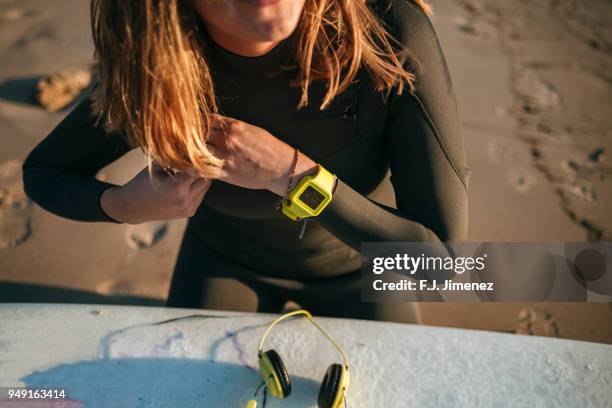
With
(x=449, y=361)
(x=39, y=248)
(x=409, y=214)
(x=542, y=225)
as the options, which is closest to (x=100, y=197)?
(x=409, y=214)

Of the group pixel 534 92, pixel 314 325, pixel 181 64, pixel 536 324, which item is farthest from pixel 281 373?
pixel 534 92

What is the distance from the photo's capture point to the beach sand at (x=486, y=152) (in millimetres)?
1856

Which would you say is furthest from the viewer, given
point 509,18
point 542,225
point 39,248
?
point 509,18

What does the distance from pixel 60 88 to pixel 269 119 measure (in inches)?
76.7

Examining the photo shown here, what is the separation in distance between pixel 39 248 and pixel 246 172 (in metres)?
1.41

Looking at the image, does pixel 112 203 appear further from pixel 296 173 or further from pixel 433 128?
pixel 433 128

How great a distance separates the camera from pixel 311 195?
924 mm

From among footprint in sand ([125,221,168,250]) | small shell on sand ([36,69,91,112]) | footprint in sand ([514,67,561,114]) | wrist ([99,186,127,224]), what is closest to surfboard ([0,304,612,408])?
wrist ([99,186,127,224])

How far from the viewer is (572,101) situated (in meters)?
2.61

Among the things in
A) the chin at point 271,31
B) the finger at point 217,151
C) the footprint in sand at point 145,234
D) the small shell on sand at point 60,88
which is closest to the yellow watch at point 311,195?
the finger at point 217,151

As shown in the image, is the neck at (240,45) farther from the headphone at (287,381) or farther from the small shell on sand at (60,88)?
the small shell on sand at (60,88)

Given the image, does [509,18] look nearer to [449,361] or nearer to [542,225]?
[542,225]

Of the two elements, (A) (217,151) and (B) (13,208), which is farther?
(B) (13,208)

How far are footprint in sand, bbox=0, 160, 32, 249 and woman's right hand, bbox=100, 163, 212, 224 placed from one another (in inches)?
43.9
